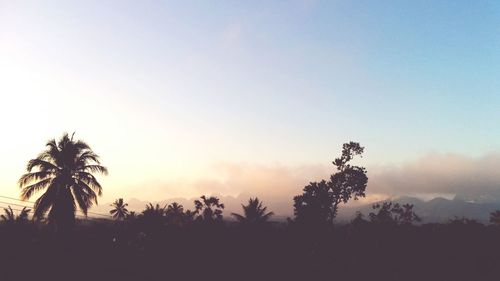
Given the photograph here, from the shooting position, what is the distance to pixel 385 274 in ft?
105

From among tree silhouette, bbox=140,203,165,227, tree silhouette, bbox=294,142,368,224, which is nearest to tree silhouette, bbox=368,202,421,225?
tree silhouette, bbox=294,142,368,224

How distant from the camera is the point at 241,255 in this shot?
32.8 m

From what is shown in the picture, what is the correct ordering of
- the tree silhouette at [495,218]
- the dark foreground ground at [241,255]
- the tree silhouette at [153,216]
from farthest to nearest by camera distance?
the tree silhouette at [495,218]
the tree silhouette at [153,216]
the dark foreground ground at [241,255]

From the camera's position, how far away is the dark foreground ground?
2527 centimetres

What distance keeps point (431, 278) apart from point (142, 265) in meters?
21.5

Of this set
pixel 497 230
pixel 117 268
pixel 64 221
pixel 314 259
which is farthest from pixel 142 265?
pixel 497 230

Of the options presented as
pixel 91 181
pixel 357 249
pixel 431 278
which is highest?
pixel 91 181

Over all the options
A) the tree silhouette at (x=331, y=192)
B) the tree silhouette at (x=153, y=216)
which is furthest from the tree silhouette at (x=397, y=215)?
the tree silhouette at (x=153, y=216)

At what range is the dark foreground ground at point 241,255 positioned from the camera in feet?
82.9

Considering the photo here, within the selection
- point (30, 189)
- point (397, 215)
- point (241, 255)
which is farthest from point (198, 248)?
point (397, 215)

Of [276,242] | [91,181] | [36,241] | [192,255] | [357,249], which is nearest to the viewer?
[36,241]

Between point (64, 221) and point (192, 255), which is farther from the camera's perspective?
point (192, 255)

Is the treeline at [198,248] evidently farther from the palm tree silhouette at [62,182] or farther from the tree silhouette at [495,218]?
the tree silhouette at [495,218]

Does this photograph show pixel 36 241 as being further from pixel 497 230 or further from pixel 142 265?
pixel 497 230
